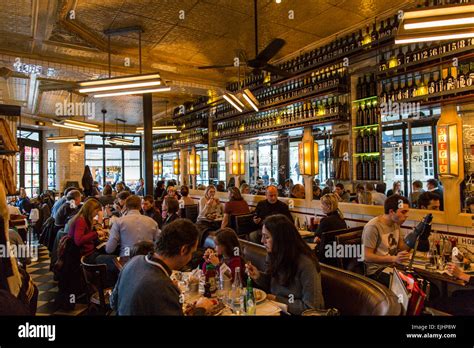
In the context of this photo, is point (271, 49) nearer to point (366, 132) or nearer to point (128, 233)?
point (366, 132)

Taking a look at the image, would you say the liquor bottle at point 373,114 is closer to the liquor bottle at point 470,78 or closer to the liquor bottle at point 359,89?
the liquor bottle at point 359,89

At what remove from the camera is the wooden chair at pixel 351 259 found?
3.68 meters

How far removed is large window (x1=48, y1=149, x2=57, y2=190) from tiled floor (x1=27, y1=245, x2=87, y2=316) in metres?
7.33

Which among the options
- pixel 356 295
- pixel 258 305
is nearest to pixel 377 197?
pixel 356 295

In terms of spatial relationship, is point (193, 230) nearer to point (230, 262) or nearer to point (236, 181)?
point (230, 262)

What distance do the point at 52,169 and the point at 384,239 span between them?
14288 mm

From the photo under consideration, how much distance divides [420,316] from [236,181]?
25.0 ft

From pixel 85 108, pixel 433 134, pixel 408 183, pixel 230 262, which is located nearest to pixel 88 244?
pixel 230 262

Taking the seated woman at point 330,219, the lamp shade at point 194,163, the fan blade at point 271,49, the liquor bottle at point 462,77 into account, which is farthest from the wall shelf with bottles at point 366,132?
the lamp shade at point 194,163

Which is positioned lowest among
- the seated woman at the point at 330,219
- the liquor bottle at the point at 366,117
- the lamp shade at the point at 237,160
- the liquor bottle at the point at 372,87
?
the seated woman at the point at 330,219

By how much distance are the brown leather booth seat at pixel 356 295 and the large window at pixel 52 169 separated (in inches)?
553

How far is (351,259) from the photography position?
12.3ft

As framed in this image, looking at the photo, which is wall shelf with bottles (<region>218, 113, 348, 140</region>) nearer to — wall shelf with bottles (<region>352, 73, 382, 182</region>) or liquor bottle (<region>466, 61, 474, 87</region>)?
wall shelf with bottles (<region>352, 73, 382, 182</region>)

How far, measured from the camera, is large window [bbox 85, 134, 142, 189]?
16.3 m
